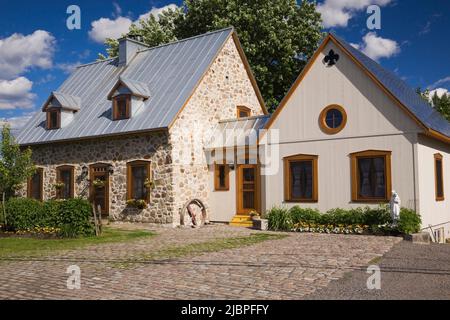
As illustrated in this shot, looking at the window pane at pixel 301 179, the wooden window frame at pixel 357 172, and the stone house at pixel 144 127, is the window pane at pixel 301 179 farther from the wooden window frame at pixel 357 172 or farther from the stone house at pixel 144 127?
the stone house at pixel 144 127

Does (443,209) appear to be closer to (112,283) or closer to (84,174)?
(112,283)

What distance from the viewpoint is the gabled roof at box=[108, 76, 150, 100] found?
19016mm

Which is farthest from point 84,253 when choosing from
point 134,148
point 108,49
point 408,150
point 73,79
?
point 108,49

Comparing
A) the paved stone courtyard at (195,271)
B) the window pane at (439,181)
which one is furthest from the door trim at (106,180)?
the window pane at (439,181)

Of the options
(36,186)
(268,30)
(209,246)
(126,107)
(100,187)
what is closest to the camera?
(209,246)

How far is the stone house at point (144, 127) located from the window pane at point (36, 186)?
0.05 m

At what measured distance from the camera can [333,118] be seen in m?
15.6

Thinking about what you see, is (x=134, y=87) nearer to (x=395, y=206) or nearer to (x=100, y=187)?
(x=100, y=187)

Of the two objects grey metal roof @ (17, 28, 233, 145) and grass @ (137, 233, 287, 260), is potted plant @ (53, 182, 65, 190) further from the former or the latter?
grass @ (137, 233, 287, 260)

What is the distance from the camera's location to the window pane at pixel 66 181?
20.9 metres

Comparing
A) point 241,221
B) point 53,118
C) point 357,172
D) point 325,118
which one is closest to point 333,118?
point 325,118

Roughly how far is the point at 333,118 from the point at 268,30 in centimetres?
1474

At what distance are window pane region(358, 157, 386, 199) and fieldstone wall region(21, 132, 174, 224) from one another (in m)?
6.90

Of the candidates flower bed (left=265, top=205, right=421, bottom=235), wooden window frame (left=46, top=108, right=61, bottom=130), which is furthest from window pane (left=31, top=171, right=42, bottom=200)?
flower bed (left=265, top=205, right=421, bottom=235)
